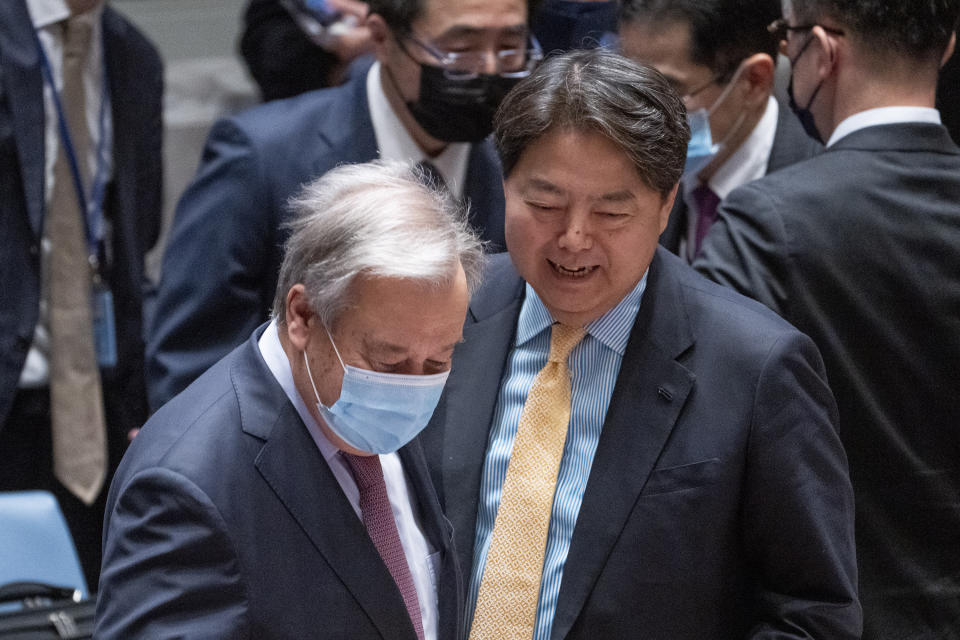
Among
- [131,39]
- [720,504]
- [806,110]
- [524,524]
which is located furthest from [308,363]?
[131,39]

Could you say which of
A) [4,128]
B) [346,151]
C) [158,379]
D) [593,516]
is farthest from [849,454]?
[4,128]

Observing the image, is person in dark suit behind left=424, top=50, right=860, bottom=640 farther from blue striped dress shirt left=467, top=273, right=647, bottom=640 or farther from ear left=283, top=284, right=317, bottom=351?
ear left=283, top=284, right=317, bottom=351

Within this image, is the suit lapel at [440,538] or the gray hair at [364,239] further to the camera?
the suit lapel at [440,538]

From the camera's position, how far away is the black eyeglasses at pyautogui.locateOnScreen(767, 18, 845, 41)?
2391mm

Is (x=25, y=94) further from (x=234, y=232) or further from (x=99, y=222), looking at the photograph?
(x=234, y=232)

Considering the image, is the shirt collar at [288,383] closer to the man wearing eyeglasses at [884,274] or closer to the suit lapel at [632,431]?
the suit lapel at [632,431]

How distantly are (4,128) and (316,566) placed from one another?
80.9 inches

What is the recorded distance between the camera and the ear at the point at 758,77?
9.11 feet

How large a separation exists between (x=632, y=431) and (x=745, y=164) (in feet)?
3.73

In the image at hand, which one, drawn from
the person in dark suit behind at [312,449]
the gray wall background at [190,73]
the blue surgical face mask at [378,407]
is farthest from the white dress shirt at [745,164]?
the gray wall background at [190,73]

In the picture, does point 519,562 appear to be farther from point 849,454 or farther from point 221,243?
point 221,243

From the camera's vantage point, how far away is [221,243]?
2756 mm

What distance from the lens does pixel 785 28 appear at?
98.9 inches

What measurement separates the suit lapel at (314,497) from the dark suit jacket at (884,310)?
0.92m
